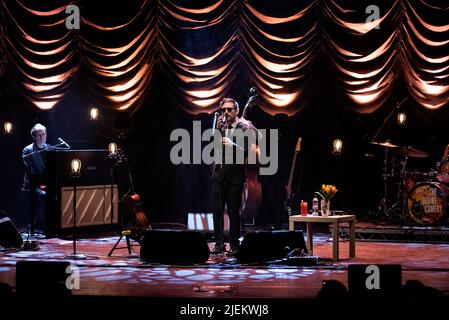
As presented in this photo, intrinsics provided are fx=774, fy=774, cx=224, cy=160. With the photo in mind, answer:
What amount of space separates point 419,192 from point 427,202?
0.19 meters

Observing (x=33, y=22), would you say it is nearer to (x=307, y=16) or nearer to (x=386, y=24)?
(x=307, y=16)

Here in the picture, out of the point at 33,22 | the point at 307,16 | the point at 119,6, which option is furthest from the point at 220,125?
the point at 33,22

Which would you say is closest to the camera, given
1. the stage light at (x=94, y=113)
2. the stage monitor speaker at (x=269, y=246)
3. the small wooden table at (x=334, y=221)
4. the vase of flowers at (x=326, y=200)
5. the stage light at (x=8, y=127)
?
the stage monitor speaker at (x=269, y=246)

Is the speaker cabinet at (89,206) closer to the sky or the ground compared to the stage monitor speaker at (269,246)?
closer to the sky

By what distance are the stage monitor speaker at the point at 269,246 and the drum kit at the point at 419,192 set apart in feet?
10.8

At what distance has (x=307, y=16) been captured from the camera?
11.6 metres

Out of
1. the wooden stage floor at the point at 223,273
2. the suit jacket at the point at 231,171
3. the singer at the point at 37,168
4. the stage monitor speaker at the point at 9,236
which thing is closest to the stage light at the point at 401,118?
the wooden stage floor at the point at 223,273

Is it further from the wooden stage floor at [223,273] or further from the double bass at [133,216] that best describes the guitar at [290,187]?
the double bass at [133,216]

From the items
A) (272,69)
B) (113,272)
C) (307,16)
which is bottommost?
(113,272)

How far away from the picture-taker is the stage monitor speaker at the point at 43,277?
5335 millimetres

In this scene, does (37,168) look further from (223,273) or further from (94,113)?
(223,273)

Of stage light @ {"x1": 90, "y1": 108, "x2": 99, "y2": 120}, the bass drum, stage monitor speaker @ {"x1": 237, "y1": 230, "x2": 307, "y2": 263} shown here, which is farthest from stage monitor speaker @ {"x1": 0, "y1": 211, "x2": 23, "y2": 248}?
the bass drum

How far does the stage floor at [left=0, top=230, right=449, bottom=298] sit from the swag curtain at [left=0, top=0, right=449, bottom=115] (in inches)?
100
